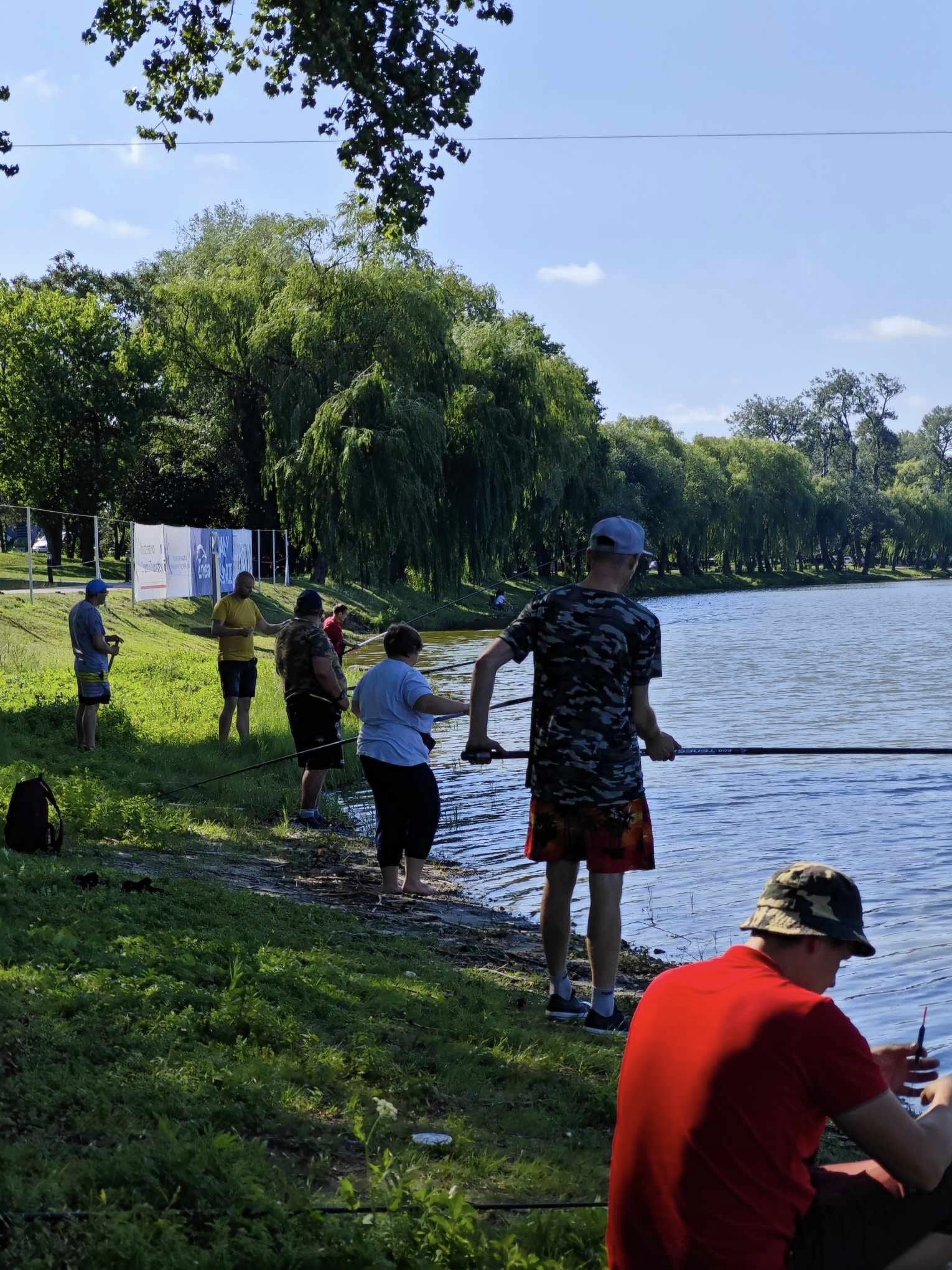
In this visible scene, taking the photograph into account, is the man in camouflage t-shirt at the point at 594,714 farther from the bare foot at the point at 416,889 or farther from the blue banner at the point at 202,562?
the blue banner at the point at 202,562

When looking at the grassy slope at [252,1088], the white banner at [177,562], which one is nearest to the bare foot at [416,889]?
the grassy slope at [252,1088]

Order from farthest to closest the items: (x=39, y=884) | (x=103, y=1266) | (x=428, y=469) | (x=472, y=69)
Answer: (x=428, y=469)
(x=472, y=69)
(x=39, y=884)
(x=103, y=1266)

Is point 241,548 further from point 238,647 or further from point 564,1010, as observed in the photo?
point 564,1010

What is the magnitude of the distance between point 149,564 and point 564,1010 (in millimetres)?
23485

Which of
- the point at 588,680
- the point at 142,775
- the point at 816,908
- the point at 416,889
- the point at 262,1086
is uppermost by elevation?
the point at 588,680

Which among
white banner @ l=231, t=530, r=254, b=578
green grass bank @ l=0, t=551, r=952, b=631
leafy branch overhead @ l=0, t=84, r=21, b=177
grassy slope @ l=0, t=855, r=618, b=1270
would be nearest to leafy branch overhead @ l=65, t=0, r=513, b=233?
leafy branch overhead @ l=0, t=84, r=21, b=177

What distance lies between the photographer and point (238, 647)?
13.7 metres

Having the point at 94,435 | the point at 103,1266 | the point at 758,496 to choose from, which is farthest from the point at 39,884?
the point at 758,496

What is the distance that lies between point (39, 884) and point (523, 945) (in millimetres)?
2639

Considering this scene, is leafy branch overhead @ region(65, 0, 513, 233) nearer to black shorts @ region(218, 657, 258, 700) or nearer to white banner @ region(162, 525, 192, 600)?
black shorts @ region(218, 657, 258, 700)

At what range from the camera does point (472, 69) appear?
10.9 m

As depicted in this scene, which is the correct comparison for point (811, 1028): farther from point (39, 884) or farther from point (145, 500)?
point (145, 500)

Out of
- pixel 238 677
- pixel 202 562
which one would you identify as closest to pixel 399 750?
pixel 238 677

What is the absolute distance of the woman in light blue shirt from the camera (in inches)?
336
